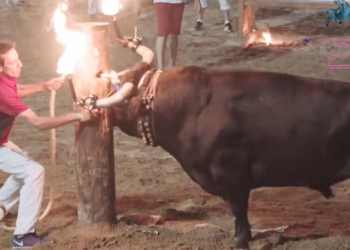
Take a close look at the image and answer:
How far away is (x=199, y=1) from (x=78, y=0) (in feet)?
14.5

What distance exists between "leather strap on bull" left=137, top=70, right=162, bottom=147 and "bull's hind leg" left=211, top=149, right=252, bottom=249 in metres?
0.40

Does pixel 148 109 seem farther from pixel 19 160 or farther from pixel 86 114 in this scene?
pixel 19 160

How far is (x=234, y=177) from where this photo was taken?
337 cm

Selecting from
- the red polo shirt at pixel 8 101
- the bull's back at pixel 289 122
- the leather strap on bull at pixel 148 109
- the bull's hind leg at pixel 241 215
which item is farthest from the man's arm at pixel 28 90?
the bull's hind leg at pixel 241 215

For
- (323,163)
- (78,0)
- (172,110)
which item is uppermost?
(172,110)

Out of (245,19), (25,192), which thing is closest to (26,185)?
(25,192)

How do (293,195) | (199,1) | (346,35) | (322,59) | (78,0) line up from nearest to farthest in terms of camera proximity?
(293,195)
(322,59)
(346,35)
(199,1)
(78,0)

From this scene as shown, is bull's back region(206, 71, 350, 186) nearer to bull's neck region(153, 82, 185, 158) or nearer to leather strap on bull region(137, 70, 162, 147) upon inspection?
bull's neck region(153, 82, 185, 158)

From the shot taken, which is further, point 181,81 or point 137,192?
point 137,192

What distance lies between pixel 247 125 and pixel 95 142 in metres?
0.97

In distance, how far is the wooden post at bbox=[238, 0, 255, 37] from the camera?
1096 centimetres

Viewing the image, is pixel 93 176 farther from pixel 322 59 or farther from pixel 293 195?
pixel 322 59

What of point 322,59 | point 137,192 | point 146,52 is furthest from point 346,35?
point 146,52

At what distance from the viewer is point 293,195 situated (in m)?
4.63
